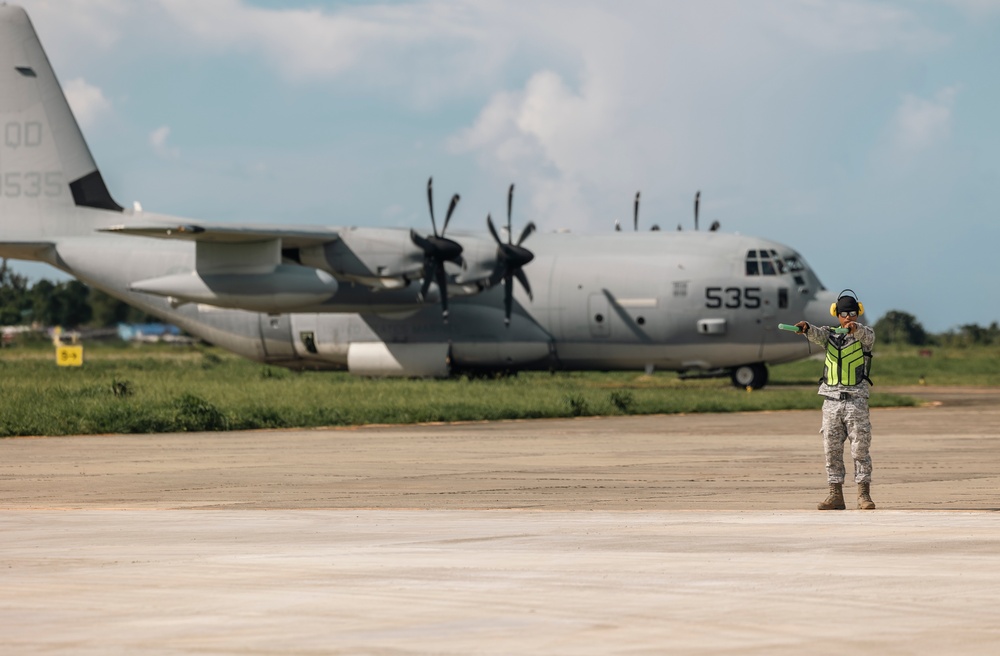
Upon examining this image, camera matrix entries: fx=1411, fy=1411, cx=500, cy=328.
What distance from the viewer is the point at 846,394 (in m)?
13.2

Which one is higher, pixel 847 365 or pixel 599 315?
pixel 599 315

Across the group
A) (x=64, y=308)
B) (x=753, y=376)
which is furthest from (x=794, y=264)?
(x=64, y=308)

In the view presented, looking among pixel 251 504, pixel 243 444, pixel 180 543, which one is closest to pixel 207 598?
pixel 180 543

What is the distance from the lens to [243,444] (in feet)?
76.4

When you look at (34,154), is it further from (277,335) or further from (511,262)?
(511,262)

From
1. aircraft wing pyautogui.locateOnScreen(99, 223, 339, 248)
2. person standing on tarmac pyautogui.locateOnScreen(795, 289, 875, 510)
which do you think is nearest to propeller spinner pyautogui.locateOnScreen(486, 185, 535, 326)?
aircraft wing pyautogui.locateOnScreen(99, 223, 339, 248)

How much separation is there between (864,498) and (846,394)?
3.20ft

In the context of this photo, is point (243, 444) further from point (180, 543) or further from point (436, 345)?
point (436, 345)

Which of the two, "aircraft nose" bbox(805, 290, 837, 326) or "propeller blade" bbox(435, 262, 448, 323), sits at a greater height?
"propeller blade" bbox(435, 262, 448, 323)

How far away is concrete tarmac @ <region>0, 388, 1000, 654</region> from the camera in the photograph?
648cm

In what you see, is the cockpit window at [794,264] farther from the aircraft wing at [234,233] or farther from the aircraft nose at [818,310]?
the aircraft wing at [234,233]

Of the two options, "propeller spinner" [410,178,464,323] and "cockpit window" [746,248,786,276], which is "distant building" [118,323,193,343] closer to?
"propeller spinner" [410,178,464,323]

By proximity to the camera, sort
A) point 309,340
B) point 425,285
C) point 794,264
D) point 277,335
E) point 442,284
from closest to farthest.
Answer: point 425,285 < point 442,284 < point 794,264 < point 309,340 < point 277,335

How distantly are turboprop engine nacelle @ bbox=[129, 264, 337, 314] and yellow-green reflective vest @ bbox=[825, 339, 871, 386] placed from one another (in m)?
28.2
